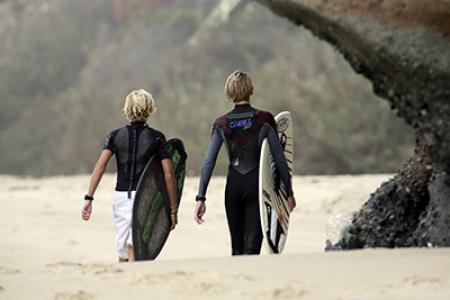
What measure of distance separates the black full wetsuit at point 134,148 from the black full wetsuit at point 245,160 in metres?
0.33

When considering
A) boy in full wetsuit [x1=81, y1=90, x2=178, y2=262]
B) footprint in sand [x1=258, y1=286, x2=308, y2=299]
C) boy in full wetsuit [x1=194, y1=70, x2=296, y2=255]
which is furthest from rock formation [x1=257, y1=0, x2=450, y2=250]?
boy in full wetsuit [x1=81, y1=90, x2=178, y2=262]

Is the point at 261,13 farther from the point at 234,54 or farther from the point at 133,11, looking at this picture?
the point at 133,11

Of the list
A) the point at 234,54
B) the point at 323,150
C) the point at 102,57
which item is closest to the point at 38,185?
the point at 323,150

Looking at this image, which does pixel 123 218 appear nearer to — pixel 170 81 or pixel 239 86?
pixel 239 86

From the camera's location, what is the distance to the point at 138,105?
734 cm

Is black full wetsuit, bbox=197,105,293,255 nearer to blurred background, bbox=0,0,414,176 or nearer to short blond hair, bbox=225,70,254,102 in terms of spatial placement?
short blond hair, bbox=225,70,254,102

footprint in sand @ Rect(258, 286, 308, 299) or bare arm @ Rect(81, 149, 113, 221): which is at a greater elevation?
bare arm @ Rect(81, 149, 113, 221)

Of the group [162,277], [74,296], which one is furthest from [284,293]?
[74,296]

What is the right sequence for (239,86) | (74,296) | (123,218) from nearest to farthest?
(74,296), (239,86), (123,218)

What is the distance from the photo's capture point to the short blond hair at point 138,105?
24.0 feet

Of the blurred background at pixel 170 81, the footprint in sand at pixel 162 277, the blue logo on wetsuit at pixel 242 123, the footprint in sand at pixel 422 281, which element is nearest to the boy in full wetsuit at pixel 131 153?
the blue logo on wetsuit at pixel 242 123

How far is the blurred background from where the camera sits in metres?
29.8

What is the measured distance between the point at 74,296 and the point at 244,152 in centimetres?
Result: 238

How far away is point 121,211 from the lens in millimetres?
7430
